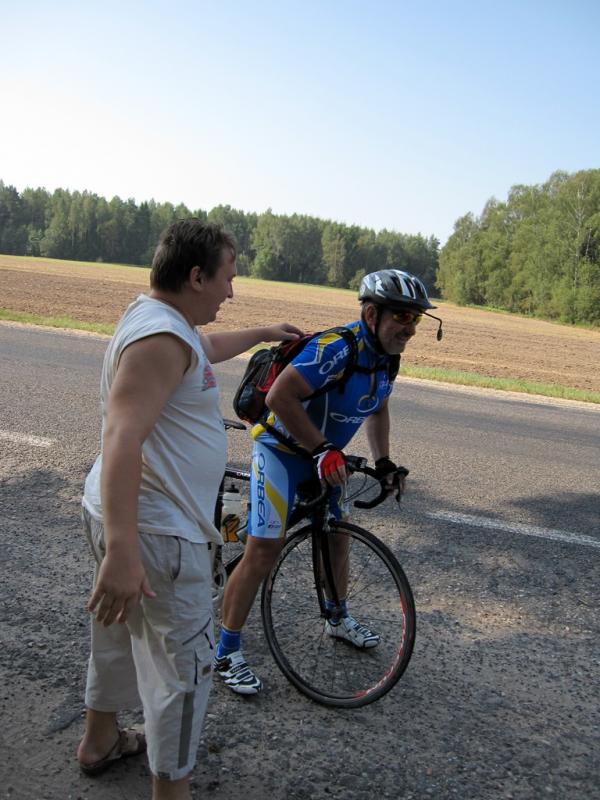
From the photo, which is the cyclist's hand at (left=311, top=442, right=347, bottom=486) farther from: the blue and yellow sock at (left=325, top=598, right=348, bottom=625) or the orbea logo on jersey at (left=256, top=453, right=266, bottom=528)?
the blue and yellow sock at (left=325, top=598, right=348, bottom=625)

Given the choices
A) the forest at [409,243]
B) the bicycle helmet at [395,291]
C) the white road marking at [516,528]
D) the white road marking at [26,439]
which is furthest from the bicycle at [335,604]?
the forest at [409,243]

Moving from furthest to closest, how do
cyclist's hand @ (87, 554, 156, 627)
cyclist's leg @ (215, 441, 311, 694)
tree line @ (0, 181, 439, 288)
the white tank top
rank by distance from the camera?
tree line @ (0, 181, 439, 288) < cyclist's leg @ (215, 441, 311, 694) < the white tank top < cyclist's hand @ (87, 554, 156, 627)

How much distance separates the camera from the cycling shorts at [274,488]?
10.3 feet

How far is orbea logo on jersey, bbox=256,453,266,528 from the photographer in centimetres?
A: 313

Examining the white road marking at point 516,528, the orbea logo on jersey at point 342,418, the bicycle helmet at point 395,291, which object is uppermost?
the bicycle helmet at point 395,291

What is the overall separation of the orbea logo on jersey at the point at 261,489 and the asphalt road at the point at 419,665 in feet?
2.45

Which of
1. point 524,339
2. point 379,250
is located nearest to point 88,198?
point 379,250

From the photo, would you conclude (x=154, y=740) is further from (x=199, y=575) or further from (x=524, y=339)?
(x=524, y=339)

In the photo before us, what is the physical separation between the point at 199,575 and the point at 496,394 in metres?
11.7

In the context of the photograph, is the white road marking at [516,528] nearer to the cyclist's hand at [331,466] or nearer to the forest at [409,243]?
the cyclist's hand at [331,466]

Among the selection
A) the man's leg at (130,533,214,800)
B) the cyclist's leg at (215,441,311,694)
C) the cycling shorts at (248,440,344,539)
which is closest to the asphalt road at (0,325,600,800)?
the cyclist's leg at (215,441,311,694)

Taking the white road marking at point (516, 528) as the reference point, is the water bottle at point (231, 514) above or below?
above

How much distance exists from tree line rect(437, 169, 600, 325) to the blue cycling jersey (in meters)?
64.8

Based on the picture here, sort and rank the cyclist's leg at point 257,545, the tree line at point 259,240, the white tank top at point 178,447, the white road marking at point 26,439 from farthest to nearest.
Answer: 1. the tree line at point 259,240
2. the white road marking at point 26,439
3. the cyclist's leg at point 257,545
4. the white tank top at point 178,447
